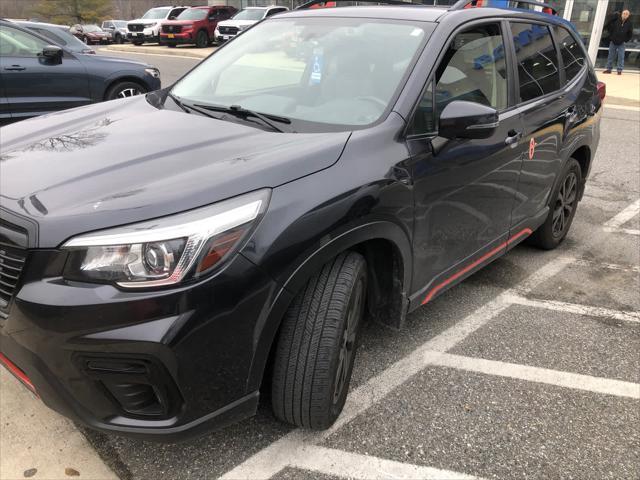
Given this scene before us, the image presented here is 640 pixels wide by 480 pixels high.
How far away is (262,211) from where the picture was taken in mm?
1842

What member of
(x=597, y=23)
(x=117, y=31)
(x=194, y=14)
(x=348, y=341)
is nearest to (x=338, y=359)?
(x=348, y=341)

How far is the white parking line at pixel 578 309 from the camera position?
348 cm

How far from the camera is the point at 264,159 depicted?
6.65ft

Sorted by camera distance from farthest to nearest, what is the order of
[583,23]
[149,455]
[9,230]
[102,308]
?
[583,23] → [149,455] → [9,230] → [102,308]

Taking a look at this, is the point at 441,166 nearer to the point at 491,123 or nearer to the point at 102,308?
the point at 491,123

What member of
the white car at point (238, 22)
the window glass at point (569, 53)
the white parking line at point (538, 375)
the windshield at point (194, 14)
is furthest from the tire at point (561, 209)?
the windshield at point (194, 14)

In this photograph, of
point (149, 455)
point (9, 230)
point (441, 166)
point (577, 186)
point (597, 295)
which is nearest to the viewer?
point (9, 230)

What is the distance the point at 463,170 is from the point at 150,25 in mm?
29866

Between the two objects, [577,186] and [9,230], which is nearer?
[9,230]

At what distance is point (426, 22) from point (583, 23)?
18737 mm

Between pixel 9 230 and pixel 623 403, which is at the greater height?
pixel 9 230

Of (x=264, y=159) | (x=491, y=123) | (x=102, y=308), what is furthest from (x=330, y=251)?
(x=491, y=123)

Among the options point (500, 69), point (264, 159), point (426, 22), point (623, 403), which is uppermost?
point (426, 22)

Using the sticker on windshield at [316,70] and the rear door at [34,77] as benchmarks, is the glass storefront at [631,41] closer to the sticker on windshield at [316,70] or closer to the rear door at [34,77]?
the rear door at [34,77]
